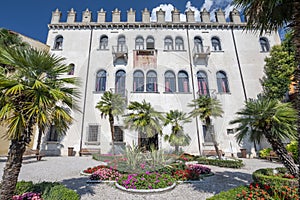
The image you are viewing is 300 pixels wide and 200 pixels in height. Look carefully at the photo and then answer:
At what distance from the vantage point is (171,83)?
724 inches

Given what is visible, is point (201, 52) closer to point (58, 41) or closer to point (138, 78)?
point (138, 78)

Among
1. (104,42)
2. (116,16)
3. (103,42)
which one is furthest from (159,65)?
(116,16)

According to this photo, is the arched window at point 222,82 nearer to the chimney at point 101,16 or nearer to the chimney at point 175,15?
the chimney at point 175,15

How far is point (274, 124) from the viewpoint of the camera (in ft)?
18.5

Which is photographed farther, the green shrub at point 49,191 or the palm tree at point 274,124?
the palm tree at point 274,124

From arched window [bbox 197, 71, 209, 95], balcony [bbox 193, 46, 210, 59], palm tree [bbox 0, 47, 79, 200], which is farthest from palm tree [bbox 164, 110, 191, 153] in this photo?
palm tree [bbox 0, 47, 79, 200]

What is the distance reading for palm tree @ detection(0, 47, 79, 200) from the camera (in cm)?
379

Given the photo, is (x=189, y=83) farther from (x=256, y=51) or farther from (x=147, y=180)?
(x=147, y=180)

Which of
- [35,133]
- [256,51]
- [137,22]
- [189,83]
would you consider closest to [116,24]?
[137,22]

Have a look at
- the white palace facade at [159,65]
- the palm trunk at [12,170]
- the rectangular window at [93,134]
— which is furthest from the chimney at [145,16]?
the palm trunk at [12,170]

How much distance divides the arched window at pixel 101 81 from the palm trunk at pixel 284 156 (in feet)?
52.3

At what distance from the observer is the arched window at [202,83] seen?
706 inches

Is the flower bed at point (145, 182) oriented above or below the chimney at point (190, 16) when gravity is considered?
below

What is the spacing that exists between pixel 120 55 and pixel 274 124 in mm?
16707
